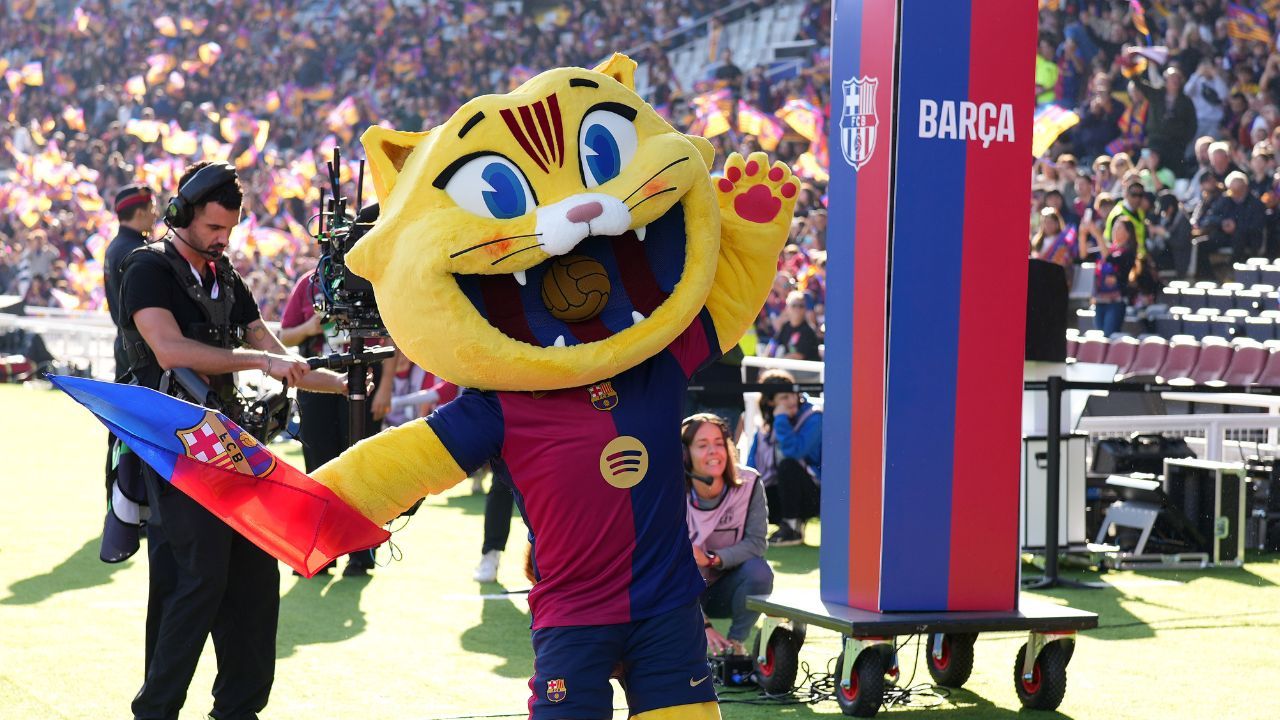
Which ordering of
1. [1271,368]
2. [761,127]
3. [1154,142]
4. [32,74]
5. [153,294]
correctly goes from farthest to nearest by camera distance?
[32,74] → [761,127] → [1154,142] → [1271,368] → [153,294]

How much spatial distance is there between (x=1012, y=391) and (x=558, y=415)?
2087mm

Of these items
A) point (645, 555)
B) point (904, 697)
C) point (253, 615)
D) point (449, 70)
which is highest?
point (449, 70)

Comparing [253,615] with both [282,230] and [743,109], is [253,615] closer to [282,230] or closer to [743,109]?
[743,109]

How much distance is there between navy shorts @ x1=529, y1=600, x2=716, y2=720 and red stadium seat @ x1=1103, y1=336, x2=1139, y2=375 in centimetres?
974

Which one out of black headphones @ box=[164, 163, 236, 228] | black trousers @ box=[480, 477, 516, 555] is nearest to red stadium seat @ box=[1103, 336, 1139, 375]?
black trousers @ box=[480, 477, 516, 555]

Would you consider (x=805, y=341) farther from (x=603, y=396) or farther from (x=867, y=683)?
(x=603, y=396)

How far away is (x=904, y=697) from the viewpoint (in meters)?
5.38

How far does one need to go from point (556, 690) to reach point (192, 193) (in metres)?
1.84

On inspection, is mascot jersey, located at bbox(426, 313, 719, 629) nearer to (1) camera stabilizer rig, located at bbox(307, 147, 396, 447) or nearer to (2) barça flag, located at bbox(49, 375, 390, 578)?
(2) barça flag, located at bbox(49, 375, 390, 578)

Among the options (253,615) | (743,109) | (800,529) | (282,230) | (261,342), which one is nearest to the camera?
(253,615)

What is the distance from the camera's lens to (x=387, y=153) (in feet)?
12.5

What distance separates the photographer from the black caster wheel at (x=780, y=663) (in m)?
5.41

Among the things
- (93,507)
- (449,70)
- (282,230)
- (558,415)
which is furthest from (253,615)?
(449,70)

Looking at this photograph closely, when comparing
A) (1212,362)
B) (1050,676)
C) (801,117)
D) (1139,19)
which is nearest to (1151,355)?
(1212,362)
